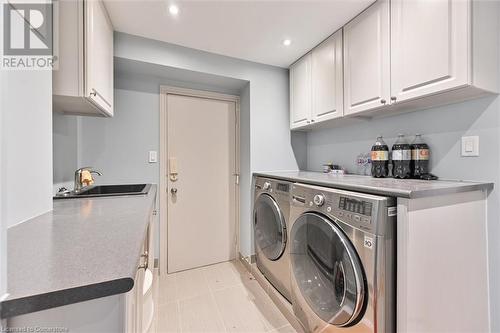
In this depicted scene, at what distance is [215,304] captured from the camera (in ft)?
5.91

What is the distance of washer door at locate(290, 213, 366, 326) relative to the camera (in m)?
1.06

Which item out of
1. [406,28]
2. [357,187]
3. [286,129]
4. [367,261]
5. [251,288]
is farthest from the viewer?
[286,129]

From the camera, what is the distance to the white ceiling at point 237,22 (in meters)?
1.53

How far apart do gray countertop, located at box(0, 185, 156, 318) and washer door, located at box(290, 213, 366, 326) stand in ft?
3.11

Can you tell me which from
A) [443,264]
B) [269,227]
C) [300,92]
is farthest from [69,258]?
[300,92]

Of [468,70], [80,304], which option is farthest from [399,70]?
[80,304]

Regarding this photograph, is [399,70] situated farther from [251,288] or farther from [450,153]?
[251,288]

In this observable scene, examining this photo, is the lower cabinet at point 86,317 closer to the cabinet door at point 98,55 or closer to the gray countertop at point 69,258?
the gray countertop at point 69,258

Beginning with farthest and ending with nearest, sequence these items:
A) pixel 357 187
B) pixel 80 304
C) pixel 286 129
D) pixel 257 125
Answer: pixel 286 129 → pixel 257 125 → pixel 357 187 → pixel 80 304

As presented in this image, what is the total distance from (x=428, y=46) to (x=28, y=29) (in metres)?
1.96

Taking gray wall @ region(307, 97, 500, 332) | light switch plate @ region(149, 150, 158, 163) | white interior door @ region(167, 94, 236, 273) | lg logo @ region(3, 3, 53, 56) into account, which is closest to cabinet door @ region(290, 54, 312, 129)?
gray wall @ region(307, 97, 500, 332)

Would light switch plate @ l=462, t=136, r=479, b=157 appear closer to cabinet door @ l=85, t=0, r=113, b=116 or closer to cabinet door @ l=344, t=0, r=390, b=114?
cabinet door @ l=344, t=0, r=390, b=114

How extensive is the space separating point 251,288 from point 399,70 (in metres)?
2.08

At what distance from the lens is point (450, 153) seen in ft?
4.58
